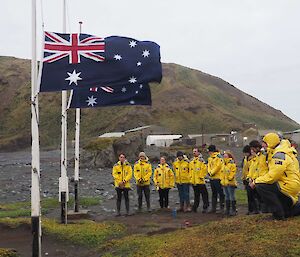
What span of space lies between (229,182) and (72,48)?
7.99 metres

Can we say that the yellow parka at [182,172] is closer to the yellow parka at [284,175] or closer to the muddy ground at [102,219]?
the muddy ground at [102,219]

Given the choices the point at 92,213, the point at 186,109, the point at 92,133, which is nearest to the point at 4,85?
the point at 92,133

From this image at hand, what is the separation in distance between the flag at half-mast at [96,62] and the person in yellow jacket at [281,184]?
13.3 ft

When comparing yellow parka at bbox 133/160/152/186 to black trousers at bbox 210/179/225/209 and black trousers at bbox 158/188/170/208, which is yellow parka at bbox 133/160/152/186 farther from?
black trousers at bbox 210/179/225/209

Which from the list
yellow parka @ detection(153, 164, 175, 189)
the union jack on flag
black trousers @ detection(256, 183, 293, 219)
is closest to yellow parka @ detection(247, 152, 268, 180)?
black trousers @ detection(256, 183, 293, 219)

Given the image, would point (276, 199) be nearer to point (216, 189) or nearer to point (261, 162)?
point (261, 162)

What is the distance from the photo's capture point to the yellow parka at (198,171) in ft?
59.2

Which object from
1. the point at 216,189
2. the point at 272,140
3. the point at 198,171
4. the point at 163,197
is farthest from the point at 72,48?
the point at 163,197

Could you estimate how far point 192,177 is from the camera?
1828 cm

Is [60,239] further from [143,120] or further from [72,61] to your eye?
[143,120]

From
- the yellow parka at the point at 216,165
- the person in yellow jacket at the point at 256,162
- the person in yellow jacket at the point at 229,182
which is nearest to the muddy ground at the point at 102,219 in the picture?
the person in yellow jacket at the point at 229,182

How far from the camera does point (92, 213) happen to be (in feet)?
63.5

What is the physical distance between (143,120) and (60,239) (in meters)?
131

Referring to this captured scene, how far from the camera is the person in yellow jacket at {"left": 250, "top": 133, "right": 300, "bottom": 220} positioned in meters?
10.1
